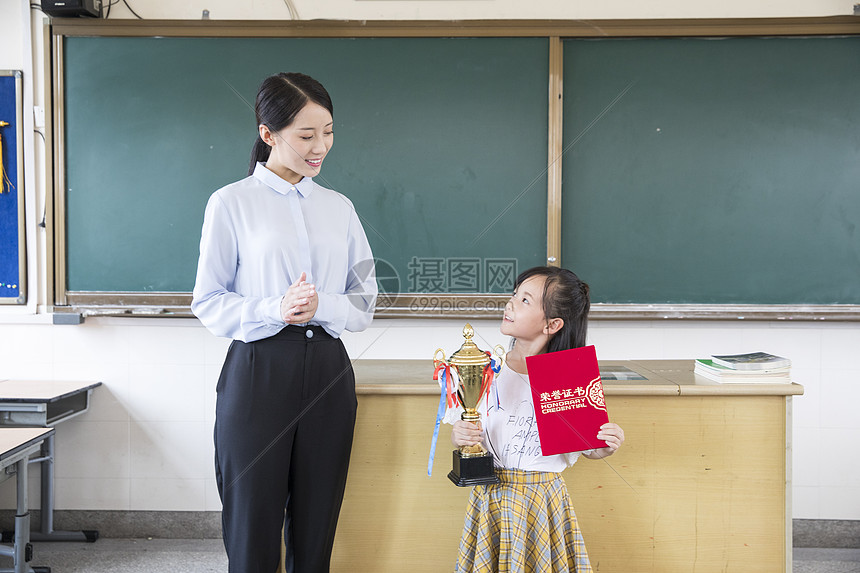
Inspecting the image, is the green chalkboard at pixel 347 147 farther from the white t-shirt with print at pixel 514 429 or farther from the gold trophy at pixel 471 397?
the gold trophy at pixel 471 397

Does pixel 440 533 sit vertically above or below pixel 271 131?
below

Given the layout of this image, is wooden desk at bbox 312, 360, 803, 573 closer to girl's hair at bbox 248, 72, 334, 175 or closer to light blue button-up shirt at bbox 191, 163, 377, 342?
light blue button-up shirt at bbox 191, 163, 377, 342

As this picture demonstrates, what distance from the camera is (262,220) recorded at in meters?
1.50

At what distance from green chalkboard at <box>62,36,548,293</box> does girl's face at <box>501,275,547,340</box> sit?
51.4 inches

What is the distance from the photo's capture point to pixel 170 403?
297 centimetres

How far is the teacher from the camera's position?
4.68 ft

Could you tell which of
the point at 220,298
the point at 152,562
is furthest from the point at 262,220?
the point at 152,562

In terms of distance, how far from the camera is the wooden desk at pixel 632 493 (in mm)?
1792

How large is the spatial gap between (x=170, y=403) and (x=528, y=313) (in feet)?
6.92

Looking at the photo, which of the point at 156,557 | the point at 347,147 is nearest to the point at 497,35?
the point at 347,147

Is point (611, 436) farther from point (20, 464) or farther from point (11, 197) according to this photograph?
point (11, 197)

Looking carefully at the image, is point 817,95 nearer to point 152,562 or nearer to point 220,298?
point 220,298

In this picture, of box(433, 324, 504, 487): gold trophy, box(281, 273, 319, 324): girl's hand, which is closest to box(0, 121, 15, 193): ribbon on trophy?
box(281, 273, 319, 324): girl's hand

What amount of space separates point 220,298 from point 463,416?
629 millimetres
